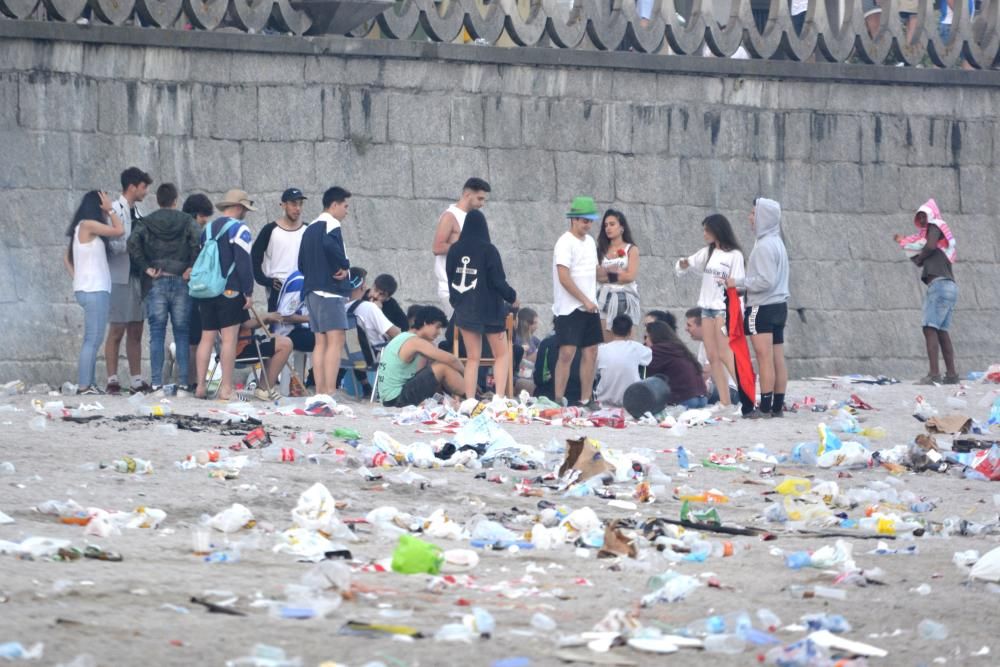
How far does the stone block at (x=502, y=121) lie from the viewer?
16.2 meters

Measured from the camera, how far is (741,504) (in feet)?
28.8

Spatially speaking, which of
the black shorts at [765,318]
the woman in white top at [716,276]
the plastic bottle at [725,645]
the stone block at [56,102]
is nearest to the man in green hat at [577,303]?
the woman in white top at [716,276]

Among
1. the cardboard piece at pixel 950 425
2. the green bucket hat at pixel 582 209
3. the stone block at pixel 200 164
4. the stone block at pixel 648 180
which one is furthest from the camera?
the stone block at pixel 648 180

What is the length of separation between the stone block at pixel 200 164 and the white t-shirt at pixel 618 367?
11.9ft

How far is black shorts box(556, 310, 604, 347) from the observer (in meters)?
13.4

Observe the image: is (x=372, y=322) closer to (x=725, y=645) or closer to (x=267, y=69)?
(x=267, y=69)

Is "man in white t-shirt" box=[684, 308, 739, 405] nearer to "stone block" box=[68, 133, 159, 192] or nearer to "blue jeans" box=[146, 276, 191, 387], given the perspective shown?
"blue jeans" box=[146, 276, 191, 387]

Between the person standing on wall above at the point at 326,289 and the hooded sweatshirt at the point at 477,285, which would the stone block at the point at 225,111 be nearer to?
the person standing on wall above at the point at 326,289

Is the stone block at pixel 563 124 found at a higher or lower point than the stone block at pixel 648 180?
higher

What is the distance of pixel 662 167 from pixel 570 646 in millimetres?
12185

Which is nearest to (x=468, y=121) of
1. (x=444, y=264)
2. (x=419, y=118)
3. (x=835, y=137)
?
(x=419, y=118)

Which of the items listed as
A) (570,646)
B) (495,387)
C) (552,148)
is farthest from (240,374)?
(570,646)

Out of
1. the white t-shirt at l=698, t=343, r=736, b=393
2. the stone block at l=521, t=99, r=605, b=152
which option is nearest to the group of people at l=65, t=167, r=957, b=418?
the white t-shirt at l=698, t=343, r=736, b=393

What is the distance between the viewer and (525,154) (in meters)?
16.4
